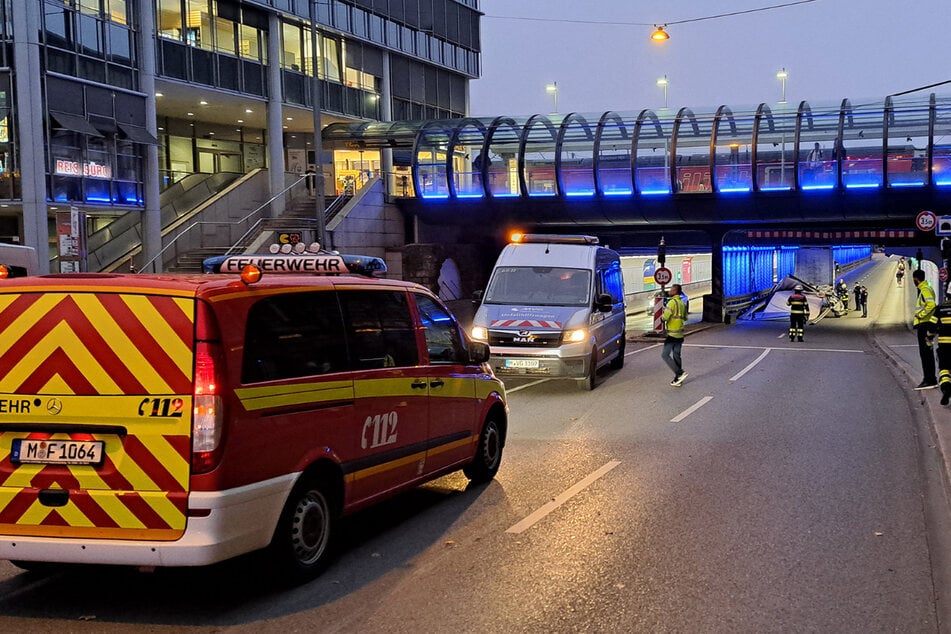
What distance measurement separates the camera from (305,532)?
20.9ft

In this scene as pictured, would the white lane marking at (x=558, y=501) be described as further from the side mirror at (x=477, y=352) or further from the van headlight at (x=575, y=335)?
the van headlight at (x=575, y=335)

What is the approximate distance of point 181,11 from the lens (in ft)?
117

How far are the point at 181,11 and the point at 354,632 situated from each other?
112ft

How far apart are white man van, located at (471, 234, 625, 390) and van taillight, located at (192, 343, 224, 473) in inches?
426

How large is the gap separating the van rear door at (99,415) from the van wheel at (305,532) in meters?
0.77

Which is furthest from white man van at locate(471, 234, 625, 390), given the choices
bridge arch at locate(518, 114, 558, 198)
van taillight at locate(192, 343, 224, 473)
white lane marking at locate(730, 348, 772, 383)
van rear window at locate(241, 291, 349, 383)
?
bridge arch at locate(518, 114, 558, 198)

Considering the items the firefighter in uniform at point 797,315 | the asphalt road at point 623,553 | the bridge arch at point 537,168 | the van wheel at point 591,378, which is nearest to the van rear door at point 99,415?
the asphalt road at point 623,553

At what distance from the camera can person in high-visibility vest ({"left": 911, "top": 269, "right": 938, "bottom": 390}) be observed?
15.4 metres

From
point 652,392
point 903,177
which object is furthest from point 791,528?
point 903,177

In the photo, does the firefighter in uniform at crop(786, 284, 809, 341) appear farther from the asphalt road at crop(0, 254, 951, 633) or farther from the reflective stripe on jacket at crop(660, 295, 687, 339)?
the asphalt road at crop(0, 254, 951, 633)

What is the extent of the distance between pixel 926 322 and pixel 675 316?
3938mm

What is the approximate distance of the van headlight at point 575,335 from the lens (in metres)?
16.3

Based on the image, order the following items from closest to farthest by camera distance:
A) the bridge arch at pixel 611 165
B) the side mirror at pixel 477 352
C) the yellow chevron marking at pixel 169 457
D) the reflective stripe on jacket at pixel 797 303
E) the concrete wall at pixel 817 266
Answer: the yellow chevron marking at pixel 169 457
the side mirror at pixel 477 352
the reflective stripe on jacket at pixel 797 303
the bridge arch at pixel 611 165
the concrete wall at pixel 817 266

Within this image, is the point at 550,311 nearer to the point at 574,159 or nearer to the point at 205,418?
the point at 205,418
